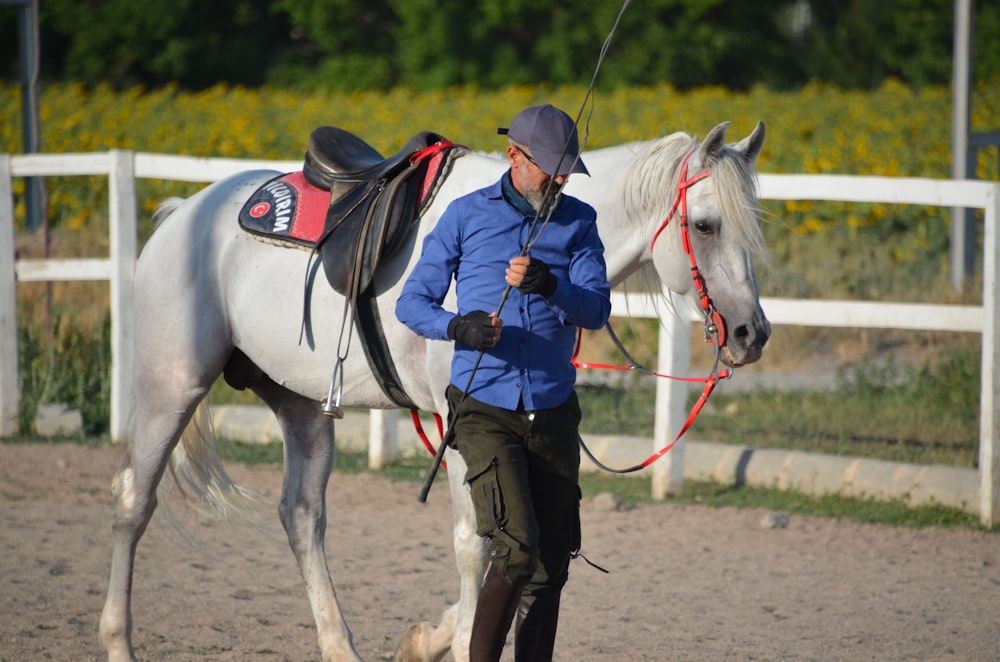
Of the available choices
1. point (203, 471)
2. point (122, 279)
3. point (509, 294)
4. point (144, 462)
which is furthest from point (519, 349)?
point (122, 279)

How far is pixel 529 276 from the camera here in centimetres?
320

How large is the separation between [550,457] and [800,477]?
3.92 meters

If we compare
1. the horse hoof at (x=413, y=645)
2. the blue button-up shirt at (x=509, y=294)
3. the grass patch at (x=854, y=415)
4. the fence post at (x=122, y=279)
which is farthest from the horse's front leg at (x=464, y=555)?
the fence post at (x=122, y=279)

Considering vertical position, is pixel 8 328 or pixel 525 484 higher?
pixel 8 328

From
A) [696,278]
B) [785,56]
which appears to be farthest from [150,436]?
[785,56]

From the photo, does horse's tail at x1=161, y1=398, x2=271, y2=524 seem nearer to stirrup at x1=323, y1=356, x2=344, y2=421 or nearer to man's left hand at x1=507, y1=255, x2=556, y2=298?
stirrup at x1=323, y1=356, x2=344, y2=421

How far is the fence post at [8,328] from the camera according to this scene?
324 inches

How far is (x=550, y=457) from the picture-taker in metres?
3.43

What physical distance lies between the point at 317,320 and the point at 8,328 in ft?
15.9

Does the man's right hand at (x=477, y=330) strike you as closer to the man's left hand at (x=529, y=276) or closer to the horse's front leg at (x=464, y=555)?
the man's left hand at (x=529, y=276)

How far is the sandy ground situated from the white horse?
0.47 metres

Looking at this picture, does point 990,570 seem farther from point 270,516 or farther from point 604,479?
point 270,516

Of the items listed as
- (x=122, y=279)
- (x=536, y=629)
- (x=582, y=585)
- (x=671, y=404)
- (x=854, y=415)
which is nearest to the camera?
(x=536, y=629)

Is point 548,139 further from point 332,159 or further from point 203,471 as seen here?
point 203,471
